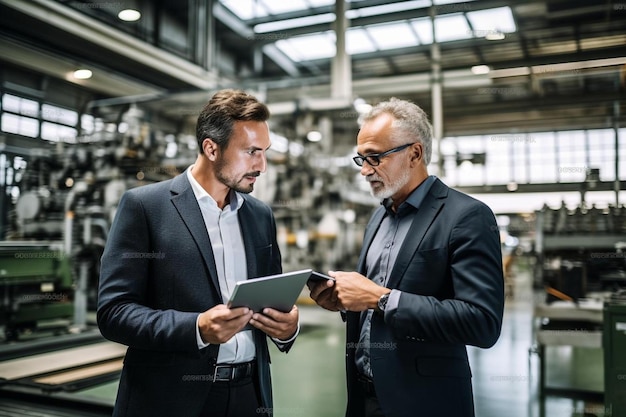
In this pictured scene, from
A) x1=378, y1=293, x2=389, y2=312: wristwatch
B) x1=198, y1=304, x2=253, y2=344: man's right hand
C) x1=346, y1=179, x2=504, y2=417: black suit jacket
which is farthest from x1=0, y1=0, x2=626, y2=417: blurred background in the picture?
x1=198, y1=304, x2=253, y2=344: man's right hand

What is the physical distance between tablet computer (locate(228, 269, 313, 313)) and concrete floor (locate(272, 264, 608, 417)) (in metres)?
2.49

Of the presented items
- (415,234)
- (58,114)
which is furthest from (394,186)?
(58,114)

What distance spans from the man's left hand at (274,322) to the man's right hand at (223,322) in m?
0.07

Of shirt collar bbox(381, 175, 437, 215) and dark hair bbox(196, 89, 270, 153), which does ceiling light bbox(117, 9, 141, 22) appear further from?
shirt collar bbox(381, 175, 437, 215)

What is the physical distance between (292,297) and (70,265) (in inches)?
236

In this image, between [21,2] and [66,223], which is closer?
[21,2]

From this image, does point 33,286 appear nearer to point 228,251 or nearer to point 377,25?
point 228,251

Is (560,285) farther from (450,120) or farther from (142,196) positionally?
(142,196)

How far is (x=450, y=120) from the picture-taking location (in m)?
6.38

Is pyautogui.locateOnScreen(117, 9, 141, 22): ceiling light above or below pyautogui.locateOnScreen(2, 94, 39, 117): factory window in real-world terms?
above

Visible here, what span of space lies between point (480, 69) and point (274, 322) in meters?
4.66

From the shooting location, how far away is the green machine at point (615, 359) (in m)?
3.08

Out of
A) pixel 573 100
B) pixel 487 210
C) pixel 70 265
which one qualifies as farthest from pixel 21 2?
pixel 573 100

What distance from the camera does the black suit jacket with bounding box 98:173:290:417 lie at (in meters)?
1.58
